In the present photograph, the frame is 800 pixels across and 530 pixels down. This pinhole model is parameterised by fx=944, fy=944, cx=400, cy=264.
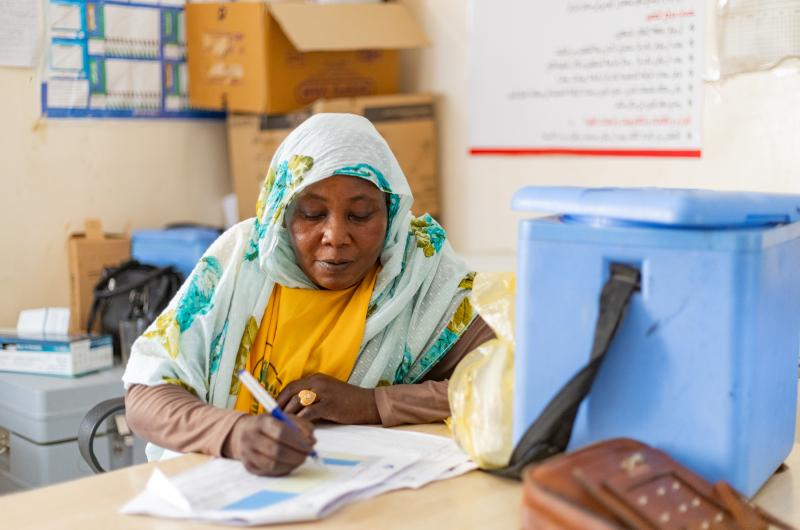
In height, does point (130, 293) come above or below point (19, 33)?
below

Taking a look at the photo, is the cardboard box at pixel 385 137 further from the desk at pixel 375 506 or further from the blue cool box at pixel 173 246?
the desk at pixel 375 506

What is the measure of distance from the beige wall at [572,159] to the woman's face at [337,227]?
3.83 ft

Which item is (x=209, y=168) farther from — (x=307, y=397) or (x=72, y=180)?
(x=307, y=397)

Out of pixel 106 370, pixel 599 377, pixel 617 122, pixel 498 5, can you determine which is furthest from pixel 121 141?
pixel 599 377

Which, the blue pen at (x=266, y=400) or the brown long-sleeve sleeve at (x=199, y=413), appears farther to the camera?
the brown long-sleeve sleeve at (x=199, y=413)

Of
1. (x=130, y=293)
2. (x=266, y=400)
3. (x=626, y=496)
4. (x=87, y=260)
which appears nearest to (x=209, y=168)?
(x=87, y=260)

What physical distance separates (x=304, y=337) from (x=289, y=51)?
167 centimetres

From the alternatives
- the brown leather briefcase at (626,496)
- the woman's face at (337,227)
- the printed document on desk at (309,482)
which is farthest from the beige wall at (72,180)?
the brown leather briefcase at (626,496)

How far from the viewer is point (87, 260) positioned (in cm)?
293

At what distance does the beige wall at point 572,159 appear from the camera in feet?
7.48

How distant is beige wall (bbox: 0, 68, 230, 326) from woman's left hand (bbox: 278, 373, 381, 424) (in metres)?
1.71

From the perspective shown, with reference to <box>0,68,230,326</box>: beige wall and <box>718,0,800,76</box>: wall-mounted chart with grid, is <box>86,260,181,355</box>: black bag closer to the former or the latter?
<box>0,68,230,326</box>: beige wall

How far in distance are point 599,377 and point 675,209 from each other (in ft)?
0.69

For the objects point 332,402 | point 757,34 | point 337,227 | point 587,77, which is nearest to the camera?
point 332,402
